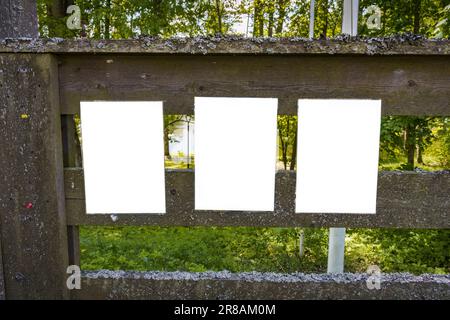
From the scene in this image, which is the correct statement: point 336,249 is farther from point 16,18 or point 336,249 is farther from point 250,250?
point 16,18

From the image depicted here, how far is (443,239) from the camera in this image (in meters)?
5.52

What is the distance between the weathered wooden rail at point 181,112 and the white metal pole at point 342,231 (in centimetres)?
212

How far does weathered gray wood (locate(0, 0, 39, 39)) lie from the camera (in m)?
1.55

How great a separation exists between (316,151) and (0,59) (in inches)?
53.4

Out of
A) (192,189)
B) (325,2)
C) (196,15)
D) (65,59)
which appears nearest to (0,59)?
(65,59)

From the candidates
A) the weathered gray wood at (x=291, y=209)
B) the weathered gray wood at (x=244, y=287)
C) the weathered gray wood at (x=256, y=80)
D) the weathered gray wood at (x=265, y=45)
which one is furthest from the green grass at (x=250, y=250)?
the weathered gray wood at (x=265, y=45)

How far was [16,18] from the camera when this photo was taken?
1.59 meters

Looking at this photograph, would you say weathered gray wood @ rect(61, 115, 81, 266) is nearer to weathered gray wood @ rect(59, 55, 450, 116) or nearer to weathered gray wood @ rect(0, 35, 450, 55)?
weathered gray wood @ rect(59, 55, 450, 116)

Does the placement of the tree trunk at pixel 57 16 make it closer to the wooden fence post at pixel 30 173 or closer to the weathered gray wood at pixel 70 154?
the wooden fence post at pixel 30 173

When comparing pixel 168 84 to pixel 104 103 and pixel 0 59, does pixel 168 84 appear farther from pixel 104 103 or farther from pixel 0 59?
pixel 0 59

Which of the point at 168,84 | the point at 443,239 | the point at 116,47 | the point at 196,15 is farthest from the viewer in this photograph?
the point at 196,15

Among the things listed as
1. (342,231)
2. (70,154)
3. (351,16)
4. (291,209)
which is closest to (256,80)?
(291,209)

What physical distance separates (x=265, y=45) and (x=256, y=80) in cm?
16

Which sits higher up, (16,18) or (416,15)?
(416,15)
